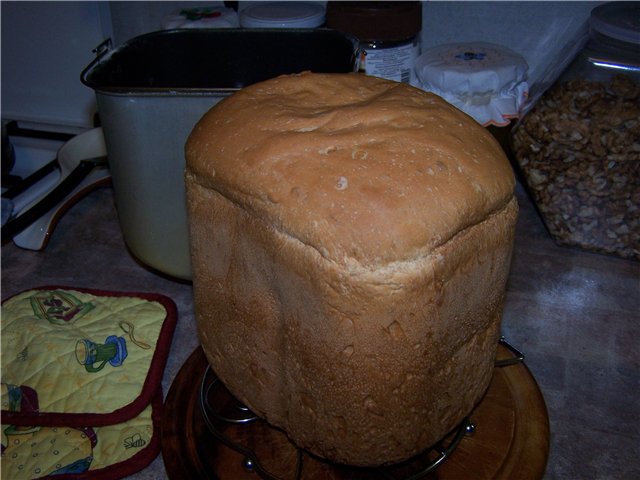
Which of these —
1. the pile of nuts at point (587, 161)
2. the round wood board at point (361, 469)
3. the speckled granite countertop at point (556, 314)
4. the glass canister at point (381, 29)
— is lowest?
the speckled granite countertop at point (556, 314)

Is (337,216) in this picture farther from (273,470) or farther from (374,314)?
(273,470)

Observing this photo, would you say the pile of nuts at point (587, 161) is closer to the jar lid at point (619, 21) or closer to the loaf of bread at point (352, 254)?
the jar lid at point (619, 21)

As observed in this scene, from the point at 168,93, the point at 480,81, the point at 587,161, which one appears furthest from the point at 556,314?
the point at 168,93

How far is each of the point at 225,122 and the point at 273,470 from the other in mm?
480

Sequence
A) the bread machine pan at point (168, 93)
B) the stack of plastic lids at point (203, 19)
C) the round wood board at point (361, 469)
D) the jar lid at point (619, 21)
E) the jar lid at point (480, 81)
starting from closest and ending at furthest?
the round wood board at point (361, 469) → the bread machine pan at point (168, 93) → the jar lid at point (619, 21) → the jar lid at point (480, 81) → the stack of plastic lids at point (203, 19)

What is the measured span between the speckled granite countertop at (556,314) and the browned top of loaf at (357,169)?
0.47 meters

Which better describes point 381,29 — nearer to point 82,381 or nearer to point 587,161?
point 587,161

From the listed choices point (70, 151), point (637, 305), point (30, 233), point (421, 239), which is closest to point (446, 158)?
point (421, 239)

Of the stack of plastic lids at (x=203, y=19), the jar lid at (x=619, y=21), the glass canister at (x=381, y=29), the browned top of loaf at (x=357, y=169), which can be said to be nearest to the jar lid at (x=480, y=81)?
the glass canister at (x=381, y=29)

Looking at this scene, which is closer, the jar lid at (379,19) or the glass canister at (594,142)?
the glass canister at (594,142)

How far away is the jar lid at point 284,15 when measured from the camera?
1346mm

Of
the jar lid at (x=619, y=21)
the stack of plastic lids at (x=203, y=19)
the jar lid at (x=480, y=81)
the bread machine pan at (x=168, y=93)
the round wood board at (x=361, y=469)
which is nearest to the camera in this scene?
the round wood board at (x=361, y=469)

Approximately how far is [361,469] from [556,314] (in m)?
0.56

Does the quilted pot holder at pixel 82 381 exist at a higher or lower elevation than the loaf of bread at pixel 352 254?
lower
